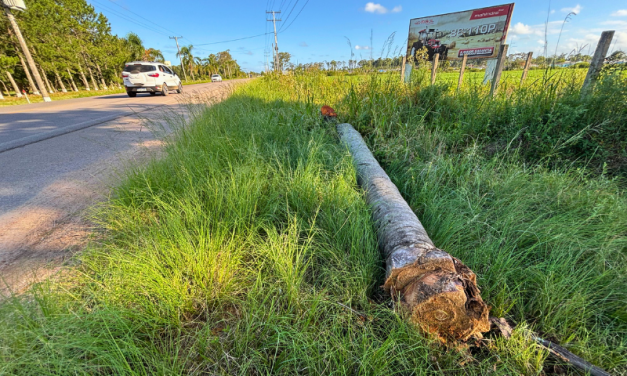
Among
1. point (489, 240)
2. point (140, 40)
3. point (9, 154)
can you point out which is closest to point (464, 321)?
point (489, 240)

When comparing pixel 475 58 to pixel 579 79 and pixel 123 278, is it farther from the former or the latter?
pixel 123 278

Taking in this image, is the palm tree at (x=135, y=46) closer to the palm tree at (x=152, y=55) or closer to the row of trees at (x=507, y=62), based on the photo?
the palm tree at (x=152, y=55)

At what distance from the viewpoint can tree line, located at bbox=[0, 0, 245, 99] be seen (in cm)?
1683

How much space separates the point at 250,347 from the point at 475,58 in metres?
12.5

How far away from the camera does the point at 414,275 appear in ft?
4.17

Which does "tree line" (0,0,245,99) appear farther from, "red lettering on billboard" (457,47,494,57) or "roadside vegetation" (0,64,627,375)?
"red lettering on billboard" (457,47,494,57)

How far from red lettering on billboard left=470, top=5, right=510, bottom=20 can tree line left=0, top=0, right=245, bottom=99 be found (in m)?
23.0

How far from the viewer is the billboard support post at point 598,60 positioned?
11.4ft

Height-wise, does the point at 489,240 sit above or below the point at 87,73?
below

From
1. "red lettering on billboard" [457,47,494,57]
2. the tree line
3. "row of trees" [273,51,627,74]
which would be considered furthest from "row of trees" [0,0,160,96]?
"red lettering on billboard" [457,47,494,57]

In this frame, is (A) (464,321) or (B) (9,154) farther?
(B) (9,154)

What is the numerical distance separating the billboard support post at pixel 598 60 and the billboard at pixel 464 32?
5.93m

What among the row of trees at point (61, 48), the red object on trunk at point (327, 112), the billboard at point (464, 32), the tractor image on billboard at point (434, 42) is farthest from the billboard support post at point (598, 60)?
the row of trees at point (61, 48)

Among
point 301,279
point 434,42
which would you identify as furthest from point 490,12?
point 301,279
